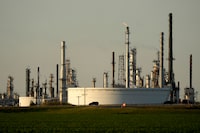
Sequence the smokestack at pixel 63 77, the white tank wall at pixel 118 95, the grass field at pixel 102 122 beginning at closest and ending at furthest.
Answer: the grass field at pixel 102 122 < the white tank wall at pixel 118 95 < the smokestack at pixel 63 77

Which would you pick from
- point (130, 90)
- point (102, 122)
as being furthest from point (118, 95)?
point (102, 122)

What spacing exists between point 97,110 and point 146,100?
2468cm

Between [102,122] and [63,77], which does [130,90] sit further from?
[102,122]

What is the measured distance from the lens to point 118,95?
8531 cm

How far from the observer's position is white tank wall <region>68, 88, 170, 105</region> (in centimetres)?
8544

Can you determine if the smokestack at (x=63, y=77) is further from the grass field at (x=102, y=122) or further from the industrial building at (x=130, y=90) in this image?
the grass field at (x=102, y=122)

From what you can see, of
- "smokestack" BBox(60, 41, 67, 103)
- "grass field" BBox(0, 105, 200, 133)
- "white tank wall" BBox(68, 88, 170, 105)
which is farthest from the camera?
"smokestack" BBox(60, 41, 67, 103)

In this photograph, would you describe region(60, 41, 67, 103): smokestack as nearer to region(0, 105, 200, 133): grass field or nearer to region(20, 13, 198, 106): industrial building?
region(20, 13, 198, 106): industrial building

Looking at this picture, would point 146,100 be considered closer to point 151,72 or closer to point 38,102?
point 151,72

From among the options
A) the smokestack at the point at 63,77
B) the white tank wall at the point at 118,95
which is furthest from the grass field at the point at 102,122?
the smokestack at the point at 63,77

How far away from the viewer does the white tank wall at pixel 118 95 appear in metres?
85.4

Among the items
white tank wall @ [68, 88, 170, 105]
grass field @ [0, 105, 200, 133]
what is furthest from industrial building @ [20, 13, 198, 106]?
grass field @ [0, 105, 200, 133]

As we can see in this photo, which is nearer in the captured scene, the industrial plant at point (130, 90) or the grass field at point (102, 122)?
the grass field at point (102, 122)

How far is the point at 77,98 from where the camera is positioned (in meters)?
88.6
